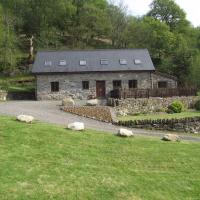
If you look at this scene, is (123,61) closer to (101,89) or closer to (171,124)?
(101,89)

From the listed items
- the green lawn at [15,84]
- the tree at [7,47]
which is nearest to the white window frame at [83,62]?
the green lawn at [15,84]

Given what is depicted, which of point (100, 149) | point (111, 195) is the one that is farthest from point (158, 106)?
point (111, 195)

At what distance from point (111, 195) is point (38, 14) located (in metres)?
66.4

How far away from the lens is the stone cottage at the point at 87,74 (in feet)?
156

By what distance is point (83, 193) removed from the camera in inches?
503

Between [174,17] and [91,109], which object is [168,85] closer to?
[91,109]

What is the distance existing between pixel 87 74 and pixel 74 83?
183cm

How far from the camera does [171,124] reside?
3133cm

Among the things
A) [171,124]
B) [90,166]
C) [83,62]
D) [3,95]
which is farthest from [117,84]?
[90,166]

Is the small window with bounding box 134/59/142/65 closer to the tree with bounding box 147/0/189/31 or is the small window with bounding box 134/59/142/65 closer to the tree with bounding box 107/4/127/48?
the tree with bounding box 107/4/127/48

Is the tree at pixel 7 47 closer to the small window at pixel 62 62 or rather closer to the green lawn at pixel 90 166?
the small window at pixel 62 62

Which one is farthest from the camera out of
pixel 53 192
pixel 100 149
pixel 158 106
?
pixel 158 106

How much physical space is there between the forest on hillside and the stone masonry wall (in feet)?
63.9

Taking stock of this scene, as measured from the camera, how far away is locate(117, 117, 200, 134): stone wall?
30.5m
